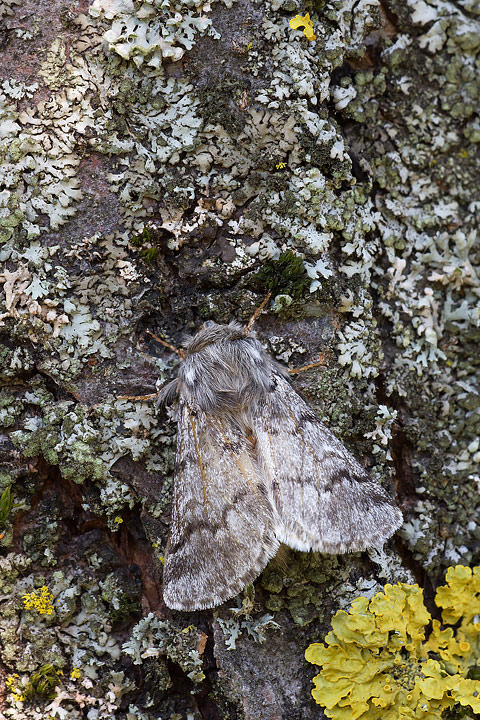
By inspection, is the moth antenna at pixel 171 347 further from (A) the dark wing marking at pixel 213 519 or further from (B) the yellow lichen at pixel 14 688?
(B) the yellow lichen at pixel 14 688

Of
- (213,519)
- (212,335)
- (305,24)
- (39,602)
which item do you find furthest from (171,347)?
(305,24)

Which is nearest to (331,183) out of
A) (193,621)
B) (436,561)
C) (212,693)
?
(436,561)

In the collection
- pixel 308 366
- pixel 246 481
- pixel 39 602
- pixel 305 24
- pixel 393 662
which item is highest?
pixel 305 24

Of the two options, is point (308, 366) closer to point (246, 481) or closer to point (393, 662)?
point (246, 481)

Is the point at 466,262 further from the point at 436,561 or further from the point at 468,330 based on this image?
the point at 436,561

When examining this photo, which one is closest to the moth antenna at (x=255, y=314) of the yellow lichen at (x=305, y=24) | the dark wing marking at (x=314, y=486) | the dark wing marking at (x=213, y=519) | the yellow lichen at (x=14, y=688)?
the dark wing marking at (x=314, y=486)

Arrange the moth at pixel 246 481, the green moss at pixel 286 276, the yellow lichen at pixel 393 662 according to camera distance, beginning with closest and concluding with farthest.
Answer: the yellow lichen at pixel 393 662
the moth at pixel 246 481
the green moss at pixel 286 276
